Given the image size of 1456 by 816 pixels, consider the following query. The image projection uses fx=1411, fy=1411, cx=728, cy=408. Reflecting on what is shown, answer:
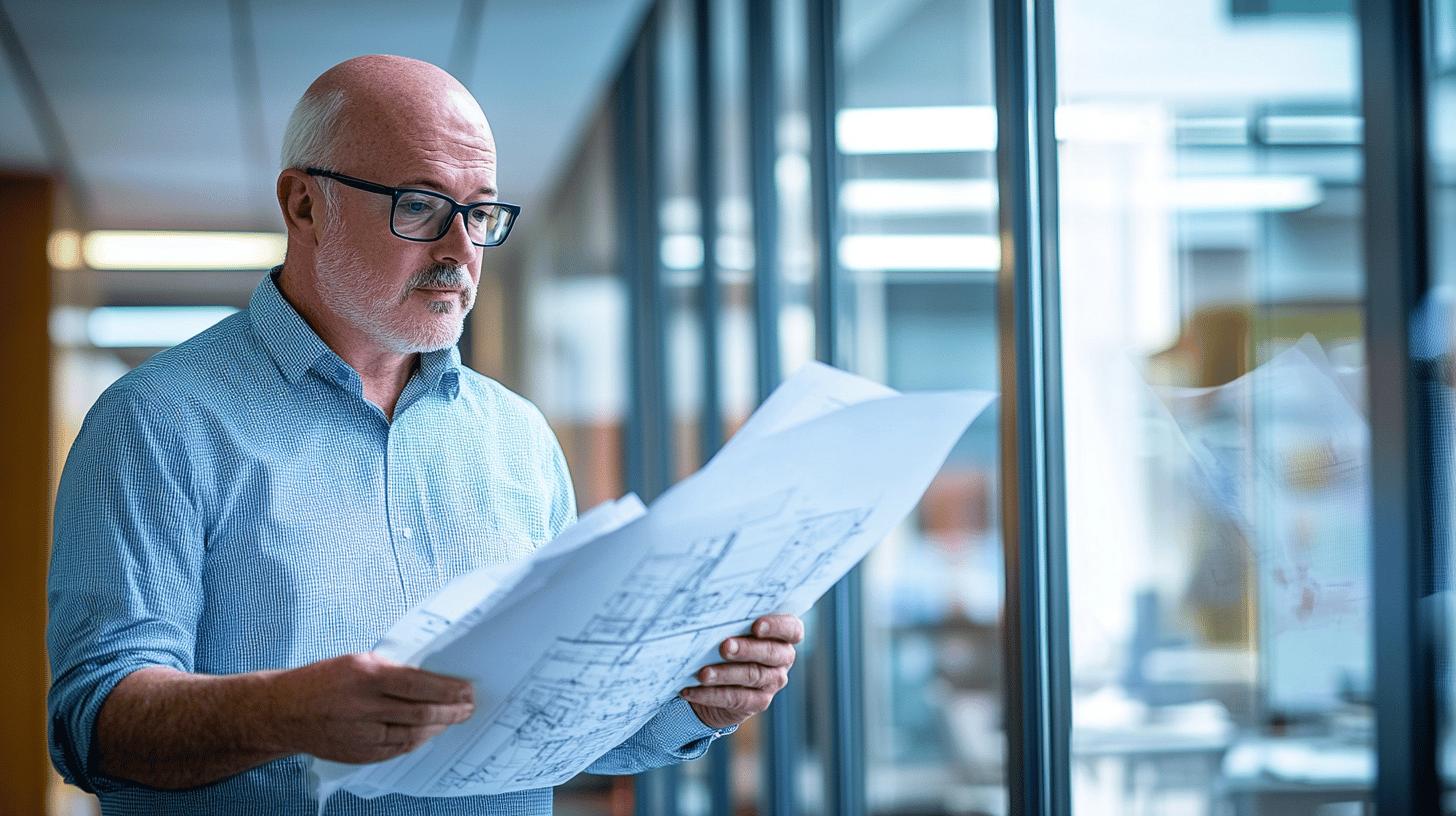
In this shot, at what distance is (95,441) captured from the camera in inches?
43.5

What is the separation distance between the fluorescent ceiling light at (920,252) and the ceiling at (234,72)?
864mm

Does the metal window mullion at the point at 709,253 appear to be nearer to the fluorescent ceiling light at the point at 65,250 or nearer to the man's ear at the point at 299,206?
the man's ear at the point at 299,206

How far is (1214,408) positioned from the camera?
1460mm

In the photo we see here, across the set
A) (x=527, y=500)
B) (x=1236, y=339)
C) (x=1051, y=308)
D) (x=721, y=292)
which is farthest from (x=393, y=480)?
(x=721, y=292)

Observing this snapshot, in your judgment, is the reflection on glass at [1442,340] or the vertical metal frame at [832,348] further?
the vertical metal frame at [832,348]

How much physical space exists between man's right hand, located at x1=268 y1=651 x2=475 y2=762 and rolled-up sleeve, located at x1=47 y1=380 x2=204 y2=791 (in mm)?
184

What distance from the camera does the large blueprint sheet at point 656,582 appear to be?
2.68 feet

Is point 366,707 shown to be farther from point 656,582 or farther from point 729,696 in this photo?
point 729,696

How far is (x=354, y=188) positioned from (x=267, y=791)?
523mm

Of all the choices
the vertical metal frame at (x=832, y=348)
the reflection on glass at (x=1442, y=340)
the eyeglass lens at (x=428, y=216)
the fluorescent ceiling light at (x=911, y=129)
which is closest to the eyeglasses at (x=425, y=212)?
the eyeglass lens at (x=428, y=216)

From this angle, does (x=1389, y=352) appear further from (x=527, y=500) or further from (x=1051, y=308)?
(x=527, y=500)

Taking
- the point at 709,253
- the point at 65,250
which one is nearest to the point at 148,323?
the point at 65,250

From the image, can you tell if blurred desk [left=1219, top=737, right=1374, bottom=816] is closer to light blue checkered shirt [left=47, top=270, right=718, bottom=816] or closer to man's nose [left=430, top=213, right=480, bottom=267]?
light blue checkered shirt [left=47, top=270, right=718, bottom=816]

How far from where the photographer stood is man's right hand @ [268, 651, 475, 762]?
848 mm
